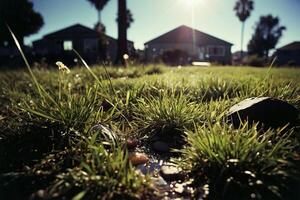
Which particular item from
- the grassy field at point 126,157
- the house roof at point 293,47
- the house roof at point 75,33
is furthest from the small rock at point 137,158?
the house roof at point 75,33

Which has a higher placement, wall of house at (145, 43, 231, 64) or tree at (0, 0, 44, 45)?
tree at (0, 0, 44, 45)

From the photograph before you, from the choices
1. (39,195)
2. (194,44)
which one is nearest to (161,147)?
(39,195)

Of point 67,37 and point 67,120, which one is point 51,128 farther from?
point 67,37

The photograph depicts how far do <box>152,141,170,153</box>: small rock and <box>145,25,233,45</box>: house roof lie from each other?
126 feet

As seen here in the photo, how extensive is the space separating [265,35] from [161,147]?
1749 inches

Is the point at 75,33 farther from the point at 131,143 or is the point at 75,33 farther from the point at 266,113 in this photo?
the point at 266,113

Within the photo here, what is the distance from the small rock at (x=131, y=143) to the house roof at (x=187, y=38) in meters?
38.5

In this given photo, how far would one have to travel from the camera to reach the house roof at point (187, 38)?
138 ft

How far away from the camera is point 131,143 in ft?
13.6

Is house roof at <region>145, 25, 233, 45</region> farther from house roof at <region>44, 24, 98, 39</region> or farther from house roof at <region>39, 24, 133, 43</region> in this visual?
house roof at <region>44, 24, 98, 39</region>

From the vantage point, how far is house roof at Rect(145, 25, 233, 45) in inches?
1657

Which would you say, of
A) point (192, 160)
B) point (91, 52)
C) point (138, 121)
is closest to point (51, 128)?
point (138, 121)

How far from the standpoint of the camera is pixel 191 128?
4285mm

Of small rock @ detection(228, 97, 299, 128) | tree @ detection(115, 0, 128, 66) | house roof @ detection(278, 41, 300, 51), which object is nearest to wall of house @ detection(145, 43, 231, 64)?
house roof @ detection(278, 41, 300, 51)
